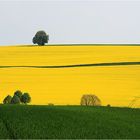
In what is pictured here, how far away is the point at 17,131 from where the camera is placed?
7.87 m

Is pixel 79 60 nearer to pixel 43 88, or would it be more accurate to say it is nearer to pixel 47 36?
pixel 43 88

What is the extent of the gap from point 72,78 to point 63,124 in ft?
86.3

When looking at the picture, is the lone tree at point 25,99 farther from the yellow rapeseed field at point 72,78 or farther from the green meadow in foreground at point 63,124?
the green meadow in foreground at point 63,124

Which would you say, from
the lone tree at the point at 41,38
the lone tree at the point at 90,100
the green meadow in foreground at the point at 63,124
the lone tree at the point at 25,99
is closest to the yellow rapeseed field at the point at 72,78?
the lone tree at the point at 25,99

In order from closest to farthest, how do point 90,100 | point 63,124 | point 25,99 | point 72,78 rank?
1. point 63,124
2. point 90,100
3. point 25,99
4. point 72,78

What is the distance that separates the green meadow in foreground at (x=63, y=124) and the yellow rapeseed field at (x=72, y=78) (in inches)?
575

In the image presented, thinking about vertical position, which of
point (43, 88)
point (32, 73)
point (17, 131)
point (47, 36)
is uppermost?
point (47, 36)

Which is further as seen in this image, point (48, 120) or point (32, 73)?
point (32, 73)

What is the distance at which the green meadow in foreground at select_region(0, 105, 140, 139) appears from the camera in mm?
7859

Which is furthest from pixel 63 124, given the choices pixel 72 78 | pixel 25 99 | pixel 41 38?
pixel 41 38

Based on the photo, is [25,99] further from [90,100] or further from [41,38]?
[41,38]

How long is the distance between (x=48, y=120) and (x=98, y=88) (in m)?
20.8

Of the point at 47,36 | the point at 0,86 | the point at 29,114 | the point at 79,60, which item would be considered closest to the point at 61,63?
the point at 79,60

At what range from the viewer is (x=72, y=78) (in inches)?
1372
